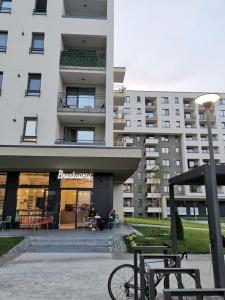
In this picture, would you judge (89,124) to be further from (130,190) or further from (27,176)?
(130,190)

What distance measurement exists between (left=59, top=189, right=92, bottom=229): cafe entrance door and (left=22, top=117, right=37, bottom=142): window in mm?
4280

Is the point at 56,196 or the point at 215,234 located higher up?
the point at 56,196

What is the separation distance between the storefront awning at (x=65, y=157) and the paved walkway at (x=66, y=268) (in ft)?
16.7

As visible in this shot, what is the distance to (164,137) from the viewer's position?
59.1m

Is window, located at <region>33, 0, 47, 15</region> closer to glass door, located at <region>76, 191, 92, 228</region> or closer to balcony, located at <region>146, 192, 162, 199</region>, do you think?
glass door, located at <region>76, 191, 92, 228</region>

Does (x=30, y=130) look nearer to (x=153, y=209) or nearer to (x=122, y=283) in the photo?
(x=122, y=283)

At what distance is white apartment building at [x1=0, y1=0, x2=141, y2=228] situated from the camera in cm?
1747

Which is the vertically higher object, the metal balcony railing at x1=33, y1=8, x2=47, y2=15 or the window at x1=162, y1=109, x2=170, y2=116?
the window at x1=162, y1=109, x2=170, y2=116

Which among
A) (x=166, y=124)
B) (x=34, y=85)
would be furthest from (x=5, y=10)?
(x=166, y=124)

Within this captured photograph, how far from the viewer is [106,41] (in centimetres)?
2144

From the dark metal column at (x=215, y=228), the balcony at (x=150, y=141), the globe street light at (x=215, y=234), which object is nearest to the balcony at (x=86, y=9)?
the dark metal column at (x=215, y=228)

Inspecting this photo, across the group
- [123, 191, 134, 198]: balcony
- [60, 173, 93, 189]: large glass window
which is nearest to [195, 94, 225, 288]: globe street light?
[60, 173, 93, 189]: large glass window

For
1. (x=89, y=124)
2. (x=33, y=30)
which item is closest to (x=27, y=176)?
(x=89, y=124)

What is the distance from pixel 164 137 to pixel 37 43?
140 feet
